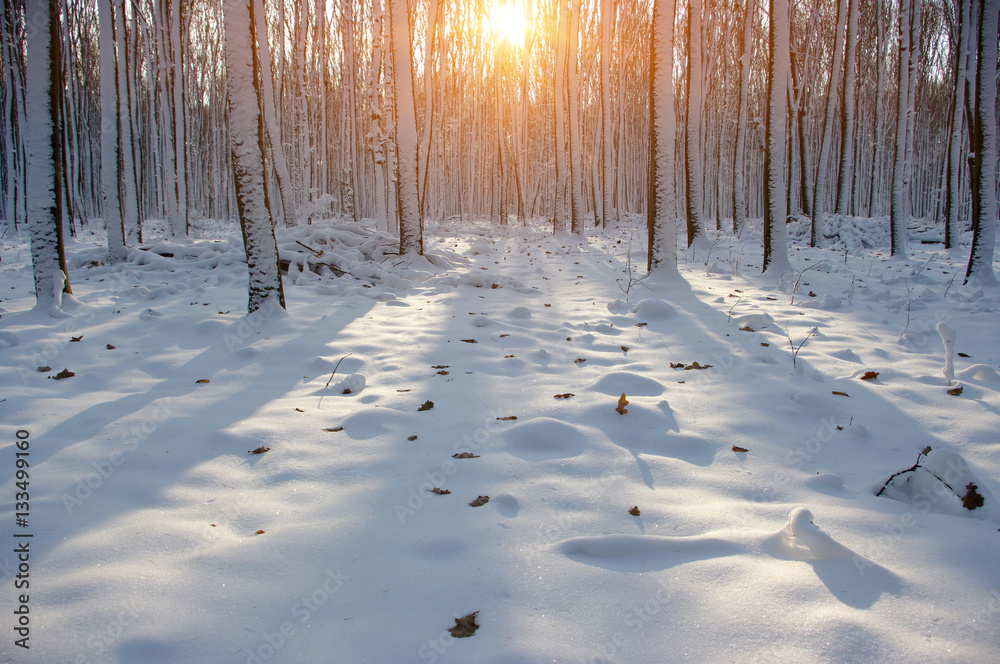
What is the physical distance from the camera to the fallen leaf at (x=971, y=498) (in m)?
1.92

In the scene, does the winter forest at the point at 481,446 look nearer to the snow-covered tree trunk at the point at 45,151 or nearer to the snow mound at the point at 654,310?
the snow-covered tree trunk at the point at 45,151

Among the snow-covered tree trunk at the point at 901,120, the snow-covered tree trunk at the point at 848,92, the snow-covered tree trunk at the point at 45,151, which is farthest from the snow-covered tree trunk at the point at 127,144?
the snow-covered tree trunk at the point at 901,120

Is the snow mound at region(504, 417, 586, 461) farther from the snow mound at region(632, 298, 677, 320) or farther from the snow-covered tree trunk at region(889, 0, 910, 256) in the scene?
the snow-covered tree trunk at region(889, 0, 910, 256)

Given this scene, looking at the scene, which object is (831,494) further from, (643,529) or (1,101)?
(1,101)

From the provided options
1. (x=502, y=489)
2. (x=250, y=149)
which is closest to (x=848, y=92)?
(x=250, y=149)

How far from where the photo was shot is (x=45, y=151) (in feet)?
15.1

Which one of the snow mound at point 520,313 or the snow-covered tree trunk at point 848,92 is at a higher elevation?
the snow-covered tree trunk at point 848,92

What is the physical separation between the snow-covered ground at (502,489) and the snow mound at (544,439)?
1 cm

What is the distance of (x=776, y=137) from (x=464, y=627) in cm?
739

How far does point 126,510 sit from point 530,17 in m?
19.0

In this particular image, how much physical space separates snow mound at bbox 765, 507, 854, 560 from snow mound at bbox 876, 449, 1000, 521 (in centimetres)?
59

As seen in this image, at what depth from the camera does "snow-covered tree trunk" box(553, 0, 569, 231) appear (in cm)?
1259

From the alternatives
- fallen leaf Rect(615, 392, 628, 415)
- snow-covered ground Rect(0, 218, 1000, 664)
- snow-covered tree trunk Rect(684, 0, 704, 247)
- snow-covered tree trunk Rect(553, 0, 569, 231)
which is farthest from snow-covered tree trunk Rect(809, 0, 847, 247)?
fallen leaf Rect(615, 392, 628, 415)

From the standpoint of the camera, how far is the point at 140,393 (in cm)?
301
